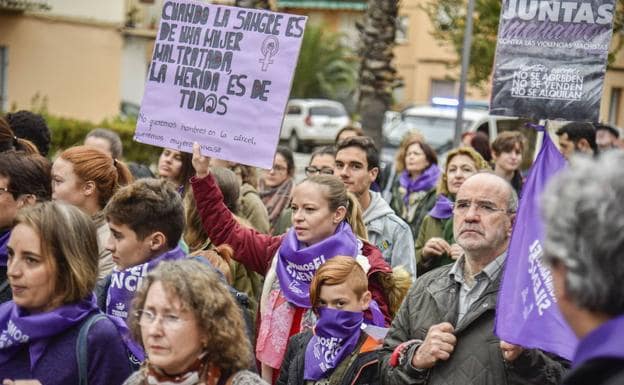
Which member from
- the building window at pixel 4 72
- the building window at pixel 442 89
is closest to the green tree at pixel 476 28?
the building window at pixel 4 72

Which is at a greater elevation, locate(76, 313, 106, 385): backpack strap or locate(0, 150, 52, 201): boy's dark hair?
locate(0, 150, 52, 201): boy's dark hair

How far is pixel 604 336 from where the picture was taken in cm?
219

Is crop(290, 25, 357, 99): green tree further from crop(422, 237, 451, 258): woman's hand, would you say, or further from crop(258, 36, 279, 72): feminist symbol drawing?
crop(258, 36, 279, 72): feminist symbol drawing

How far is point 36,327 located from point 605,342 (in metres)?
2.17

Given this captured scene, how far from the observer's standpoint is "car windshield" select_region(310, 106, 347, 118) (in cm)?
3906

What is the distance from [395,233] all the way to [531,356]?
2.50 metres

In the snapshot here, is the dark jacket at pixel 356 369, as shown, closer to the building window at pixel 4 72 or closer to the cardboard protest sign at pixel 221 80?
the cardboard protest sign at pixel 221 80

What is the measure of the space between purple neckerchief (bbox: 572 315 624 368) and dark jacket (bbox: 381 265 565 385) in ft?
6.14

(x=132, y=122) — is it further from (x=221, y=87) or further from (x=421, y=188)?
(x=221, y=87)

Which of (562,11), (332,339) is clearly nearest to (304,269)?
(332,339)

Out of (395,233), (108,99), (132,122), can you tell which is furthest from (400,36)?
(395,233)

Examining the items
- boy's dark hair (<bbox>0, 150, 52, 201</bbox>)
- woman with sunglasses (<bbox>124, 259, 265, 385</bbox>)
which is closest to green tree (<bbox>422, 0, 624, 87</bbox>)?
boy's dark hair (<bbox>0, 150, 52, 201</bbox>)

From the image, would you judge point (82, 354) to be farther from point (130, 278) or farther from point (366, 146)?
point (366, 146)

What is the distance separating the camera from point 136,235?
4.63 meters
